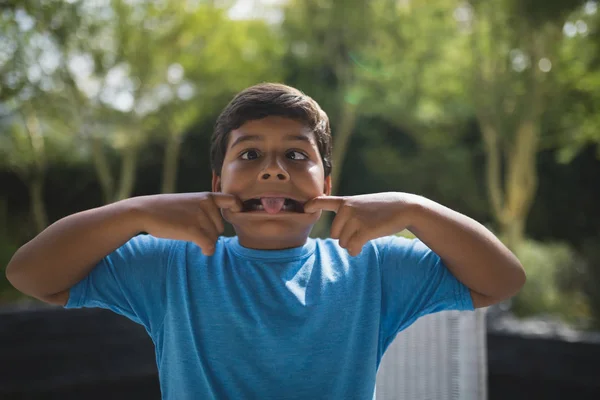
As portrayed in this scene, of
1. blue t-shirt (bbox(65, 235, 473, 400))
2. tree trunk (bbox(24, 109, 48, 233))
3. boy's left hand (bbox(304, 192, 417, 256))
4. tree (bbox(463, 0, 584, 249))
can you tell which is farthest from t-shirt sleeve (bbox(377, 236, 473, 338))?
tree trunk (bbox(24, 109, 48, 233))

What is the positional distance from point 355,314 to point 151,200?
44cm

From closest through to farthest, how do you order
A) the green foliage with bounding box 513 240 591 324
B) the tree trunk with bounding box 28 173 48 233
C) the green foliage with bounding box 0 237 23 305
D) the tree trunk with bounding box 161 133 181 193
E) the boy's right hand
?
the boy's right hand
the green foliage with bounding box 513 240 591 324
the green foliage with bounding box 0 237 23 305
the tree trunk with bounding box 28 173 48 233
the tree trunk with bounding box 161 133 181 193

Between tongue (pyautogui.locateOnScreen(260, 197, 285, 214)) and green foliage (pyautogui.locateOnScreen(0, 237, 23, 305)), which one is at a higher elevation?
tongue (pyautogui.locateOnScreen(260, 197, 285, 214))

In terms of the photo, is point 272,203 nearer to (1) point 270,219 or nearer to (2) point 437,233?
(1) point 270,219

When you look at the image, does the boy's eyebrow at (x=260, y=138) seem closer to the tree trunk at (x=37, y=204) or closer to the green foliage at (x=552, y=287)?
the green foliage at (x=552, y=287)

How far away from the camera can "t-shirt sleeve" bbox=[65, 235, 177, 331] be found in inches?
40.8

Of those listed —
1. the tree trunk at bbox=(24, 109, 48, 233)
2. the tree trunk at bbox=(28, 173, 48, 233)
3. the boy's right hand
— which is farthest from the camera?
the tree trunk at bbox=(28, 173, 48, 233)

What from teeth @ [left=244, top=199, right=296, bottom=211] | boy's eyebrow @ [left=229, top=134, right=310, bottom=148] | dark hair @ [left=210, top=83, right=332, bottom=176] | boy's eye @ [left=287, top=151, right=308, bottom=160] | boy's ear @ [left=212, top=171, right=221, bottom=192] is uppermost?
dark hair @ [left=210, top=83, right=332, bottom=176]

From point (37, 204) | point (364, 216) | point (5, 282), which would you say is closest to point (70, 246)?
point (364, 216)

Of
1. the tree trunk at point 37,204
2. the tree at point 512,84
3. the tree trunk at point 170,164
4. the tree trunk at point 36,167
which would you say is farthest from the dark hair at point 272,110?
the tree trunk at point 170,164

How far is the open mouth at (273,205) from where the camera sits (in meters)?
1.07

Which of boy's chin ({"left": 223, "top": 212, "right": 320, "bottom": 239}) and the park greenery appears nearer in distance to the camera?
boy's chin ({"left": 223, "top": 212, "right": 320, "bottom": 239})

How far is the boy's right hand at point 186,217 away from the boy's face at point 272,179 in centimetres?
8

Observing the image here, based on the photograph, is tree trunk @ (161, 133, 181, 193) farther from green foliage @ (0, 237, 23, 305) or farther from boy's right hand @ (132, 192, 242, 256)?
boy's right hand @ (132, 192, 242, 256)
